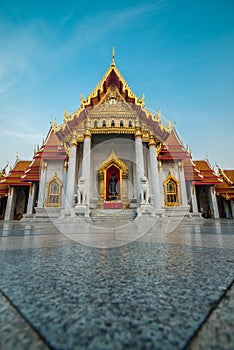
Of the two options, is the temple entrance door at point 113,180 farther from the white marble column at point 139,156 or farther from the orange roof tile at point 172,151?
the orange roof tile at point 172,151

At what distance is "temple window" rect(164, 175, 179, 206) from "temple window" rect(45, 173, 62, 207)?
21.0ft

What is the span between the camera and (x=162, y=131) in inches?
404

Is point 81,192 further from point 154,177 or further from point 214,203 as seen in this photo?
point 214,203

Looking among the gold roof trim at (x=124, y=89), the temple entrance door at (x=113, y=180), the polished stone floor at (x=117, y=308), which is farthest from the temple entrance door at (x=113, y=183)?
the polished stone floor at (x=117, y=308)

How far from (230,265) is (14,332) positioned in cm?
94

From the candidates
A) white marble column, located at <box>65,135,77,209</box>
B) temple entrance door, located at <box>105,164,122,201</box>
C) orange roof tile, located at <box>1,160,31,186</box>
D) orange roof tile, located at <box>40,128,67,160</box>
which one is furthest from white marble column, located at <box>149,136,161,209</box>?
orange roof tile, located at <box>1,160,31,186</box>

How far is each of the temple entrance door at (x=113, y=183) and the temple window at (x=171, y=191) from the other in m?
2.95

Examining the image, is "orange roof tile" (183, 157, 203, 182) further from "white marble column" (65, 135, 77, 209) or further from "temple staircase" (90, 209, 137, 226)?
"white marble column" (65, 135, 77, 209)

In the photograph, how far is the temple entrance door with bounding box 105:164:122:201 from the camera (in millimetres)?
10508

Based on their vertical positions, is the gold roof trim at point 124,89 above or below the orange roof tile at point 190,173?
above

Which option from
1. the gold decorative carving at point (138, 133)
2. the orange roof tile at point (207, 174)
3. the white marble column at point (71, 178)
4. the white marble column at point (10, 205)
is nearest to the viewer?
the white marble column at point (71, 178)

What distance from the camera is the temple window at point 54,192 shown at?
10.9m

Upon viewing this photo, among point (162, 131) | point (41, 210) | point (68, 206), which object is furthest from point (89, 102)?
point (41, 210)

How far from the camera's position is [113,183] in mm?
11000
